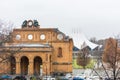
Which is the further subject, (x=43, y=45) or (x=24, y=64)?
(x=24, y=64)

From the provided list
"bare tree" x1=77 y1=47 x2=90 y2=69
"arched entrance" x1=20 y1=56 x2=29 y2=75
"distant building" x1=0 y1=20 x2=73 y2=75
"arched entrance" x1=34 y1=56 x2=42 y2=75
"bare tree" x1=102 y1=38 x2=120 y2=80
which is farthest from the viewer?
"bare tree" x1=77 y1=47 x2=90 y2=69

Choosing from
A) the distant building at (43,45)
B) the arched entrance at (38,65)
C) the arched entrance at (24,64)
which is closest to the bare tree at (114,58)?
the distant building at (43,45)

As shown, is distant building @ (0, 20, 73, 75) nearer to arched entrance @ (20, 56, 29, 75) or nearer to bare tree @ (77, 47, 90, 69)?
arched entrance @ (20, 56, 29, 75)

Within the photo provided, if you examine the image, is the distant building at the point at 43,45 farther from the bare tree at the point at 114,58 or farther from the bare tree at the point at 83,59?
the bare tree at the point at 114,58

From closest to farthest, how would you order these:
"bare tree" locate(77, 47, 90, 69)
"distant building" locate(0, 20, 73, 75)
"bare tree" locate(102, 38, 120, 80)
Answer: "bare tree" locate(102, 38, 120, 80) < "distant building" locate(0, 20, 73, 75) < "bare tree" locate(77, 47, 90, 69)

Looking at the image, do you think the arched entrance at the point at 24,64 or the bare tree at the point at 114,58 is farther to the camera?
the arched entrance at the point at 24,64

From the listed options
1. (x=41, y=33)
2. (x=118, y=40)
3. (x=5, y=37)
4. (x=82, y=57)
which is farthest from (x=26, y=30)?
(x=118, y=40)

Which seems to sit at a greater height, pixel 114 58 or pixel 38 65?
pixel 38 65

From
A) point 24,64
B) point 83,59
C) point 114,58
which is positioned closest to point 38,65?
point 24,64

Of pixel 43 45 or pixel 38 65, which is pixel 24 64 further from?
pixel 43 45

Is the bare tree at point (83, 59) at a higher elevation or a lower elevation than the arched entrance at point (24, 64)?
higher

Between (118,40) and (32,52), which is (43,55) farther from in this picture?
(118,40)

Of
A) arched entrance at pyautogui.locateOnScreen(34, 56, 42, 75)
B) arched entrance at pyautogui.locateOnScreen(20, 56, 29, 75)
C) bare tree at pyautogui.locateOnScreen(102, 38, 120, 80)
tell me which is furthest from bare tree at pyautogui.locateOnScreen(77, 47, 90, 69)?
bare tree at pyautogui.locateOnScreen(102, 38, 120, 80)

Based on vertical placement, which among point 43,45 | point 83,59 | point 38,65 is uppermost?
point 43,45
